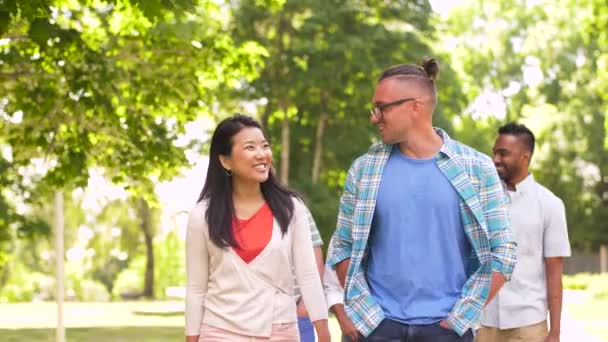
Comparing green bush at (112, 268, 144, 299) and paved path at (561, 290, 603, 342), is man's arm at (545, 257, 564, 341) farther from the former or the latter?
green bush at (112, 268, 144, 299)

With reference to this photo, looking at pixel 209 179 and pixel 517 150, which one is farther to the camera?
pixel 517 150

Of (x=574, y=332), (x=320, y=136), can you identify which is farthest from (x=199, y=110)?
(x=320, y=136)

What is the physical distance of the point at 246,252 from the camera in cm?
619

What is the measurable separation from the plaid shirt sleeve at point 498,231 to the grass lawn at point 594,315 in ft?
52.1

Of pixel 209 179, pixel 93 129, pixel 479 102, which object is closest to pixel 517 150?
pixel 209 179

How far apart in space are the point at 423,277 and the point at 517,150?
8.42 feet

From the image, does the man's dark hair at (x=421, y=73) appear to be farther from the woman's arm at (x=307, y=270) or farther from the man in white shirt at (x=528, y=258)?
the man in white shirt at (x=528, y=258)

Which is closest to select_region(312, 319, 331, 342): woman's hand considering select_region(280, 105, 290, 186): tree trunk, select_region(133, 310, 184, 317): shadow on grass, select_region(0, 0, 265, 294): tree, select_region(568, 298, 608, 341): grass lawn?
select_region(0, 0, 265, 294): tree

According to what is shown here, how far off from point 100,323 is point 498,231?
26884mm

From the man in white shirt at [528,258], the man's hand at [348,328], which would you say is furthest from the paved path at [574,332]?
the man's hand at [348,328]

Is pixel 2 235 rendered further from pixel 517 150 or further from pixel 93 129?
pixel 517 150

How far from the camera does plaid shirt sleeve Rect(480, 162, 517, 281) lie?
220 inches

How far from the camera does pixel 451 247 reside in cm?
557

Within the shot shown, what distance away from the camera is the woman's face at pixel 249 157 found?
6.28 m
